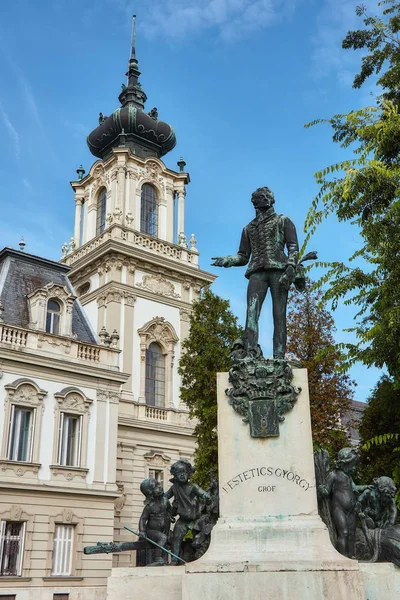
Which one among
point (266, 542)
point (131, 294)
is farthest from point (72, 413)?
point (266, 542)

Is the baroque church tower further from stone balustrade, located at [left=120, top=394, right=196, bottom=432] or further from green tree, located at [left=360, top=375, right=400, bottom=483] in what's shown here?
green tree, located at [left=360, top=375, right=400, bottom=483]

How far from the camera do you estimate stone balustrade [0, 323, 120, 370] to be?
23.6 m

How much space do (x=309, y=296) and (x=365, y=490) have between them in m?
16.0

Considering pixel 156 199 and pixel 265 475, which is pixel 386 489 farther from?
pixel 156 199

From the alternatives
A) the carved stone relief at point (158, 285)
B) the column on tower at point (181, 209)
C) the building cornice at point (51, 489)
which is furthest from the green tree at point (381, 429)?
the column on tower at point (181, 209)

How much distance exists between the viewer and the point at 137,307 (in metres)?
32.1

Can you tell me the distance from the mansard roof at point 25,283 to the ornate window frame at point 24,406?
8.10 feet

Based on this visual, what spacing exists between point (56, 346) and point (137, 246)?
9.40m

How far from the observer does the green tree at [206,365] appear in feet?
62.4

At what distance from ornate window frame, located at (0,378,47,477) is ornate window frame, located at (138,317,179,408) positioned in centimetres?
763

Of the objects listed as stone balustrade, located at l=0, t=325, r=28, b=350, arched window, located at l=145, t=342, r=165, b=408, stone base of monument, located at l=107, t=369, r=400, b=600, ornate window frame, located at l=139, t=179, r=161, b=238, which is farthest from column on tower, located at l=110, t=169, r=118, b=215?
stone base of monument, located at l=107, t=369, r=400, b=600

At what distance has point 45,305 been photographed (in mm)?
25625

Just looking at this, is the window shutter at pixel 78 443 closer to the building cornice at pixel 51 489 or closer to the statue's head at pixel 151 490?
the building cornice at pixel 51 489

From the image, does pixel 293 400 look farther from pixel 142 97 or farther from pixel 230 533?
pixel 142 97
